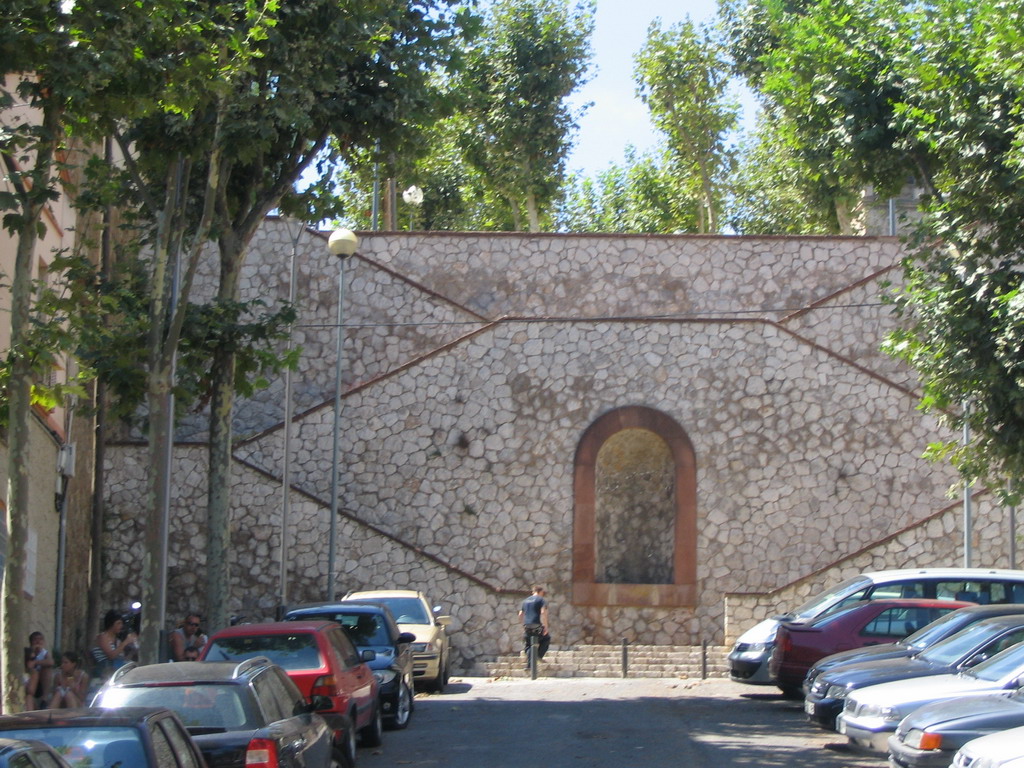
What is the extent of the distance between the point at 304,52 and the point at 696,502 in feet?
46.2

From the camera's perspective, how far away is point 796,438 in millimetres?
27328

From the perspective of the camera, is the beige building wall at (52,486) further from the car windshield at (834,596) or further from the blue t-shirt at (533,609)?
the car windshield at (834,596)

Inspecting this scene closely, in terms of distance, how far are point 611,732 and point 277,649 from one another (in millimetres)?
4717

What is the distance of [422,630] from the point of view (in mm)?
20688

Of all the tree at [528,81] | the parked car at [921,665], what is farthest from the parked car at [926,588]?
the tree at [528,81]

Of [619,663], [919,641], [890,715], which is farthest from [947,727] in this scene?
[619,663]

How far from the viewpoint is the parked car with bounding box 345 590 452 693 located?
20422 mm

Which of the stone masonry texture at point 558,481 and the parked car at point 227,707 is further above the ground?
the stone masonry texture at point 558,481

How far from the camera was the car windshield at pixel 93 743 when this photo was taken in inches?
277

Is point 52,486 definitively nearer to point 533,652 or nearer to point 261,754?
point 533,652

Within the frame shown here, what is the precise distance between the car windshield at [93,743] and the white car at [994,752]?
5650 mm

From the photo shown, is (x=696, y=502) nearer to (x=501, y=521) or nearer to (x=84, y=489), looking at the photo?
(x=501, y=521)

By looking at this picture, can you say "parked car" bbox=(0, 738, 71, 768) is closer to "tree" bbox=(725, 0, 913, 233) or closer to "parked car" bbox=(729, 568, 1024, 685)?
"tree" bbox=(725, 0, 913, 233)

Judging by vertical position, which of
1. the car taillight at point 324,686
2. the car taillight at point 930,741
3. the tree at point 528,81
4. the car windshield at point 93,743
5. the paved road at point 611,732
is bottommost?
the paved road at point 611,732
